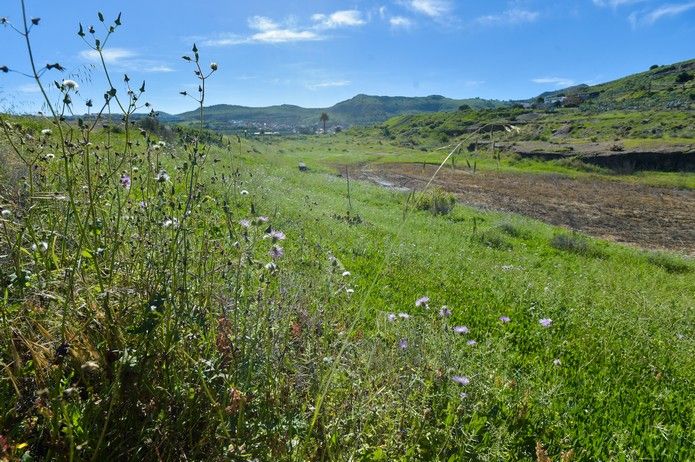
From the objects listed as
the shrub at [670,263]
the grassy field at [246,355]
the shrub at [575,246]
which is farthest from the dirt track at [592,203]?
the grassy field at [246,355]

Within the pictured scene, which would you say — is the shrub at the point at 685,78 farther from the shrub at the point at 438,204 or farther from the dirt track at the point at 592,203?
the shrub at the point at 438,204

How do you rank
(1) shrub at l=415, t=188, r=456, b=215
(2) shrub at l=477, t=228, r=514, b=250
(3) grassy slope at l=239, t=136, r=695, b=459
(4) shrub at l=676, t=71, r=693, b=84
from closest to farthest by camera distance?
(3) grassy slope at l=239, t=136, r=695, b=459
(2) shrub at l=477, t=228, r=514, b=250
(1) shrub at l=415, t=188, r=456, b=215
(4) shrub at l=676, t=71, r=693, b=84

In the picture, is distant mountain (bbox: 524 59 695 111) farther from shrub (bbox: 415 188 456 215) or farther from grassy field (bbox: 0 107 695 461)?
grassy field (bbox: 0 107 695 461)

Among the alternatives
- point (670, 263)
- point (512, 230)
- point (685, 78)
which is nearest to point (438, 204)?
point (512, 230)

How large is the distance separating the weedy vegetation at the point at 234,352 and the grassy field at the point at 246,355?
2cm

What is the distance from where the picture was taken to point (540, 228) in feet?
55.0

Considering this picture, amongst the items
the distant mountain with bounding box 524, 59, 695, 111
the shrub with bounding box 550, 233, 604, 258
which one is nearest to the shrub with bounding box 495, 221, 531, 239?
the shrub with bounding box 550, 233, 604, 258

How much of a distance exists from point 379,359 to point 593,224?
20.0 metres

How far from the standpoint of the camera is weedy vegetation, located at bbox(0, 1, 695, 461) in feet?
5.67

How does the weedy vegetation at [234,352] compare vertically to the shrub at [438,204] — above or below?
above

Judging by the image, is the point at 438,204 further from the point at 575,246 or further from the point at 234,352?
the point at 234,352

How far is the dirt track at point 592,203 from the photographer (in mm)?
18203

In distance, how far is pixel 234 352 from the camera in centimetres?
197

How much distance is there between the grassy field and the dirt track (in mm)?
11789
